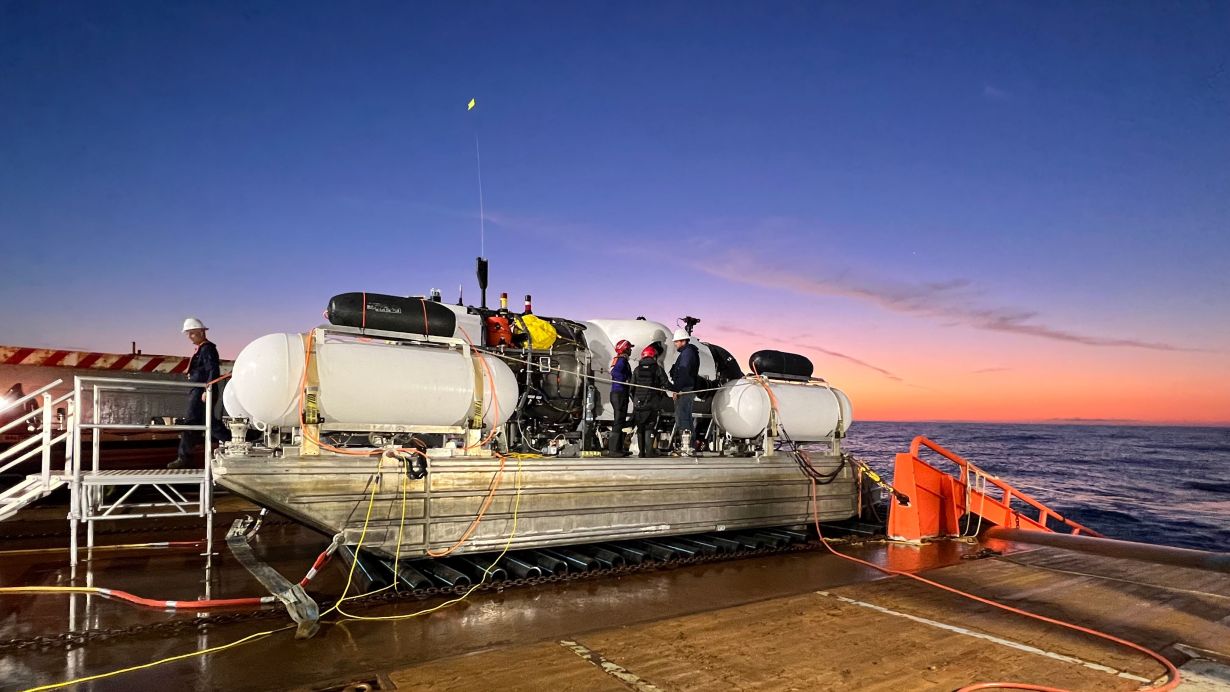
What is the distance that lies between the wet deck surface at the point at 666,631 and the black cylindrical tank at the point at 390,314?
2438mm

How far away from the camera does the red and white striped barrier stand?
37.6 feet

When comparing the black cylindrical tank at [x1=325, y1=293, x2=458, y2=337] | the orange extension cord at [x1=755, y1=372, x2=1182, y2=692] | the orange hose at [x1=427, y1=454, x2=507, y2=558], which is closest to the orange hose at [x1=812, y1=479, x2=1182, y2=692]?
the orange extension cord at [x1=755, y1=372, x2=1182, y2=692]

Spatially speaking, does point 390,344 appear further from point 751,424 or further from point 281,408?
point 751,424

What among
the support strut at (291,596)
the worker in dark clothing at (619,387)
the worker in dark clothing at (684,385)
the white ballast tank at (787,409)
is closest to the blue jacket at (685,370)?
the worker in dark clothing at (684,385)

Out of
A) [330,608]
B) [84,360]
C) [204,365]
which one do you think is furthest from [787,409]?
[84,360]

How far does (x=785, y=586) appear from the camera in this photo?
261 inches

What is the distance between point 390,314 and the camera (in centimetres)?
682

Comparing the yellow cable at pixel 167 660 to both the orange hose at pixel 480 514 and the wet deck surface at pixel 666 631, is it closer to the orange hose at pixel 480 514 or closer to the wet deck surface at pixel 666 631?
the wet deck surface at pixel 666 631

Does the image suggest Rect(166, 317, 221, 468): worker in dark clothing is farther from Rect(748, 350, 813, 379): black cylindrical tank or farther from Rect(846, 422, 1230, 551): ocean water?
Rect(846, 422, 1230, 551): ocean water

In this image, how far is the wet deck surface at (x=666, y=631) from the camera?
4.10m

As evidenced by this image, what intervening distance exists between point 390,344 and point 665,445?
450 cm

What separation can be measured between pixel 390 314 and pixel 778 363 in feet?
18.2

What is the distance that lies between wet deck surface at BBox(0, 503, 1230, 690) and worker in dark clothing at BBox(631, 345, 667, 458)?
218 centimetres

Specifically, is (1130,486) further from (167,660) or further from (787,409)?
(167,660)
